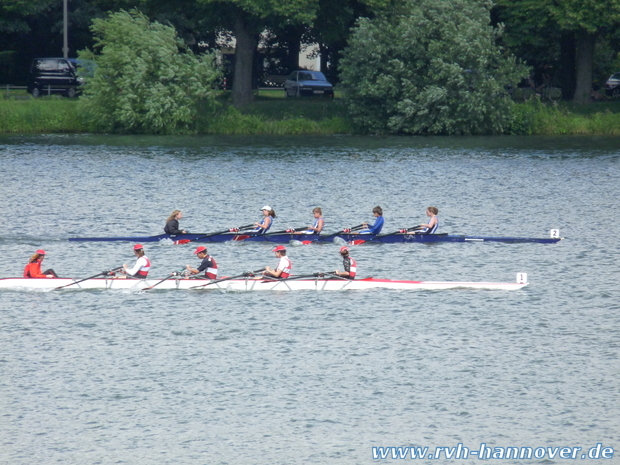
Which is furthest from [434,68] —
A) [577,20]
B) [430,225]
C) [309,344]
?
[309,344]

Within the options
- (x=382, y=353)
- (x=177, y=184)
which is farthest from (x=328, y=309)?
(x=177, y=184)

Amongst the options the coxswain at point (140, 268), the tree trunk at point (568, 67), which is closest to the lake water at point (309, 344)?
the coxswain at point (140, 268)

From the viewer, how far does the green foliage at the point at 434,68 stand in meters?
64.4

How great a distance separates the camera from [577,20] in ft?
213

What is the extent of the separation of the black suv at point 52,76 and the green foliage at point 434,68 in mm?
19682

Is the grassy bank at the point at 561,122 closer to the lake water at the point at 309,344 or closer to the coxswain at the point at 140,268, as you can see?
the lake water at the point at 309,344

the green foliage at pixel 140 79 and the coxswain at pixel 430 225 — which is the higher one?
the green foliage at pixel 140 79

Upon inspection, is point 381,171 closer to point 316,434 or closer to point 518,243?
point 518,243

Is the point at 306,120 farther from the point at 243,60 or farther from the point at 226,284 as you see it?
the point at 226,284

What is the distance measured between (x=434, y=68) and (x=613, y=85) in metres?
20.0

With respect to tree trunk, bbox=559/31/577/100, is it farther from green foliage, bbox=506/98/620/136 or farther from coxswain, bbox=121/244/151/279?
coxswain, bbox=121/244/151/279

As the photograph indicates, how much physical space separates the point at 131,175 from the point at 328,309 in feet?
90.4

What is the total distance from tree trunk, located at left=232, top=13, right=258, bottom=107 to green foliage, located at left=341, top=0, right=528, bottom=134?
7.37 meters

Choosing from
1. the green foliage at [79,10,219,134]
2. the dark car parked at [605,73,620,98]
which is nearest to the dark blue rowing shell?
the green foliage at [79,10,219,134]
